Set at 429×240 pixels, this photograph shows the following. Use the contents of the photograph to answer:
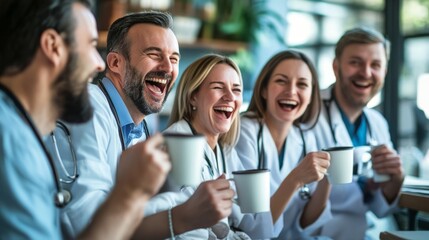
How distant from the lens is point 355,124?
2477mm

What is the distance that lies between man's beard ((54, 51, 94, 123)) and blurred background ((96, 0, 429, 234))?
8.14 feet

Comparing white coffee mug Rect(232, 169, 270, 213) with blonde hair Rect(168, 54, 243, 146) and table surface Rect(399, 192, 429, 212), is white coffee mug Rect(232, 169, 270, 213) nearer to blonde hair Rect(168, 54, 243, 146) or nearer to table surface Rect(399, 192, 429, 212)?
blonde hair Rect(168, 54, 243, 146)

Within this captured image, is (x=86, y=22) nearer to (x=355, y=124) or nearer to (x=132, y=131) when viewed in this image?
(x=132, y=131)

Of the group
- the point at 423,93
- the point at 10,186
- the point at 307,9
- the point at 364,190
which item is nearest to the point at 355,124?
the point at 364,190

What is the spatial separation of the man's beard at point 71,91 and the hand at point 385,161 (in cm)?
135

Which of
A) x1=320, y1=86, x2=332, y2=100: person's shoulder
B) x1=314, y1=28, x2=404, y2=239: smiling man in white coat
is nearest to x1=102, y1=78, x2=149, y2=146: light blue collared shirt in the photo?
x1=314, y1=28, x2=404, y2=239: smiling man in white coat

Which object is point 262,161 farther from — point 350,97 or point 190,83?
point 350,97

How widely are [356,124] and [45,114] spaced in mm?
1791

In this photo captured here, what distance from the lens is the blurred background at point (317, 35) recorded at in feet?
12.1

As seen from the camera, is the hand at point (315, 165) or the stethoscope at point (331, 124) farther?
the stethoscope at point (331, 124)

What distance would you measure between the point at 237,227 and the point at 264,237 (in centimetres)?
11

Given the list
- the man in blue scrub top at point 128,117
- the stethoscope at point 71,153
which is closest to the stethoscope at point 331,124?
the man in blue scrub top at point 128,117

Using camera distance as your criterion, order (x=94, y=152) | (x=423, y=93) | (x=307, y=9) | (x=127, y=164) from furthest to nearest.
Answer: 1. (x=307, y=9)
2. (x=423, y=93)
3. (x=94, y=152)
4. (x=127, y=164)

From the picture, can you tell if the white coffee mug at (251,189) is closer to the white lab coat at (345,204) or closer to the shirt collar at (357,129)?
the white lab coat at (345,204)
